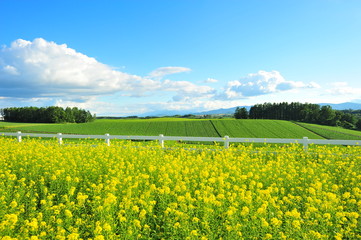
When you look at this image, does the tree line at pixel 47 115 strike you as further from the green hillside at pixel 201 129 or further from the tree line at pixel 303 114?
the tree line at pixel 303 114

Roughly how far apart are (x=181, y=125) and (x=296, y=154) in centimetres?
4428

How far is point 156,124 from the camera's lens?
2248 inches

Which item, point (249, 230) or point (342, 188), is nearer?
point (249, 230)

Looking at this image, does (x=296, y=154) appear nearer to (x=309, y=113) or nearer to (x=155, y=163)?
(x=155, y=163)

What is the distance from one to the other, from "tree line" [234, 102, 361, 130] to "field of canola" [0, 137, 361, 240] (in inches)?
3575

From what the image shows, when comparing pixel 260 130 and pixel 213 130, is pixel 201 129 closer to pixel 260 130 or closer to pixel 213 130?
pixel 213 130

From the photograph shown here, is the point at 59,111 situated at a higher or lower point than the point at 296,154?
higher

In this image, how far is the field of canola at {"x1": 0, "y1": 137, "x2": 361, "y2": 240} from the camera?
4312 millimetres

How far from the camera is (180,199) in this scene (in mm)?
4875

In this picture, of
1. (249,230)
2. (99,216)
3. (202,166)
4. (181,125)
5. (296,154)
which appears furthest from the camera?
(181,125)

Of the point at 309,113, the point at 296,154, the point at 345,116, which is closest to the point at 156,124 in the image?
the point at 296,154

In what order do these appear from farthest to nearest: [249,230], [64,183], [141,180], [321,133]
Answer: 1. [321,133]
2. [64,183]
3. [141,180]
4. [249,230]

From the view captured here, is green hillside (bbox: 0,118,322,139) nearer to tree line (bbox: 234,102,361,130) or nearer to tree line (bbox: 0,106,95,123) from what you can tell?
tree line (bbox: 0,106,95,123)

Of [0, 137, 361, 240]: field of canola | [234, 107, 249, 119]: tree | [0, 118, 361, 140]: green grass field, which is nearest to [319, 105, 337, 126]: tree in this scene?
[234, 107, 249, 119]: tree
